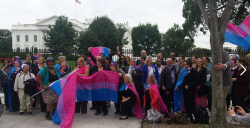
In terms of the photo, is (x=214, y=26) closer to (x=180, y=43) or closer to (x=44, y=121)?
(x=44, y=121)

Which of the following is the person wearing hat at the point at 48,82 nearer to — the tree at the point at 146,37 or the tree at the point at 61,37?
the tree at the point at 61,37

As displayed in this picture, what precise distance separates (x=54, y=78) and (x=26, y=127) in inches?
67.2

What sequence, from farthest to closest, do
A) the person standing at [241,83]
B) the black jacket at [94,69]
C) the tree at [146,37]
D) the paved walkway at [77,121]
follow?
1. the tree at [146,37]
2. the black jacket at [94,69]
3. the person standing at [241,83]
4. the paved walkway at [77,121]

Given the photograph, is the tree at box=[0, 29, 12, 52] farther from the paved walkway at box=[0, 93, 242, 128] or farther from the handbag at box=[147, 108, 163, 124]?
the handbag at box=[147, 108, 163, 124]

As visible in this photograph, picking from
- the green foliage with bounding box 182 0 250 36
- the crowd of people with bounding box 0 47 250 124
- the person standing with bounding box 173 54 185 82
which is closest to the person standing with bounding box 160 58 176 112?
the crowd of people with bounding box 0 47 250 124

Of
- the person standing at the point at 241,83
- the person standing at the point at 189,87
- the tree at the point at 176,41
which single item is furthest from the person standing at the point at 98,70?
the tree at the point at 176,41

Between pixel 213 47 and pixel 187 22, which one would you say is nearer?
pixel 213 47

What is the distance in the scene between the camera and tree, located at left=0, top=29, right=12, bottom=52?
88.2 metres

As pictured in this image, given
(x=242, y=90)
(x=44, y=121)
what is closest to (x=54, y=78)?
(x=44, y=121)

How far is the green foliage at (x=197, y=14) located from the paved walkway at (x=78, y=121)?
17893 mm

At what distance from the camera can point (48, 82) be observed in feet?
23.9

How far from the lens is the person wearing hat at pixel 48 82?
7.05 m

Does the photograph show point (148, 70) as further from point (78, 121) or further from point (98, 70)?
point (78, 121)

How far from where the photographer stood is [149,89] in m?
7.19
